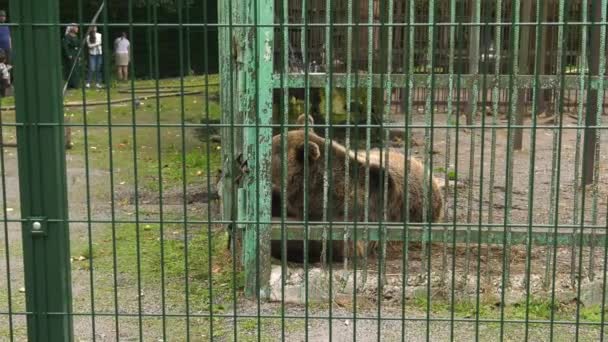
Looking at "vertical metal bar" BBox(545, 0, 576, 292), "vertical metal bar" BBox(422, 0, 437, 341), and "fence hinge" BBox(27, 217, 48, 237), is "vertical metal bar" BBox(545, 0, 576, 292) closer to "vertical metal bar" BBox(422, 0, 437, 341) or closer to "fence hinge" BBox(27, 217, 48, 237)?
"vertical metal bar" BBox(422, 0, 437, 341)

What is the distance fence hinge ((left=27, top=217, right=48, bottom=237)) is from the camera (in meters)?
4.64

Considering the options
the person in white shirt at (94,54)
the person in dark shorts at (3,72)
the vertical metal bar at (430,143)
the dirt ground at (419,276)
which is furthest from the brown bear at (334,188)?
the person in dark shorts at (3,72)

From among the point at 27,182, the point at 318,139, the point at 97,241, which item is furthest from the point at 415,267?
the point at 27,182

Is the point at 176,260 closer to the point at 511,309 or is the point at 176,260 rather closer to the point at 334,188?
the point at 334,188

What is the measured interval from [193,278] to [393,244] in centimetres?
205

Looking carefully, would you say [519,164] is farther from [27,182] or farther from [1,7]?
[1,7]

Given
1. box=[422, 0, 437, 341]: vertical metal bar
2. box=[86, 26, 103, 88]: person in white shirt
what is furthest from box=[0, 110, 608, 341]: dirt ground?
box=[86, 26, 103, 88]: person in white shirt

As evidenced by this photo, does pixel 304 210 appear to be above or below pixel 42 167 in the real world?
below

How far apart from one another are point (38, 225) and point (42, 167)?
31 centimetres

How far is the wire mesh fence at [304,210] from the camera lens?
15.0 ft

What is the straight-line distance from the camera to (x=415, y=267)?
7.96 meters

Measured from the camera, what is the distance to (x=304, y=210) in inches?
196

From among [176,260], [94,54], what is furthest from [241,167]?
[94,54]

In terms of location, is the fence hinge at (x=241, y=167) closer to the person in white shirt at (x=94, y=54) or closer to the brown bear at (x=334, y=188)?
the brown bear at (x=334, y=188)
